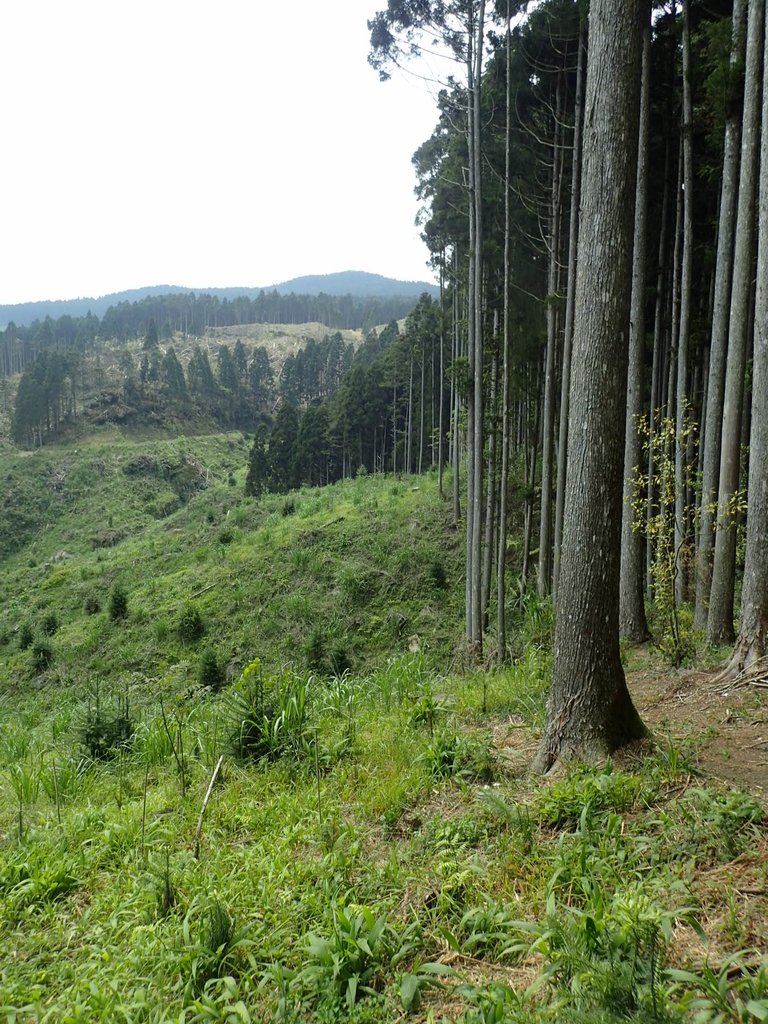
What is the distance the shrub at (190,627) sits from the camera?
16.5m

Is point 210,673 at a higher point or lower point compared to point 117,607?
higher

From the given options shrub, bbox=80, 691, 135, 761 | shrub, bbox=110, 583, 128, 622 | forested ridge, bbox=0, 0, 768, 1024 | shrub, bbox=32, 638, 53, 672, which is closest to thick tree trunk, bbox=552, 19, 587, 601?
forested ridge, bbox=0, 0, 768, 1024

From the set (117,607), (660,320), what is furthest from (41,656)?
(660,320)

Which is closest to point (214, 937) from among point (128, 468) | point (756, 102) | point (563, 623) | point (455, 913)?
point (455, 913)

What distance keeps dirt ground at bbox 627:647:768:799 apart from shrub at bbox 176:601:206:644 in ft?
42.7

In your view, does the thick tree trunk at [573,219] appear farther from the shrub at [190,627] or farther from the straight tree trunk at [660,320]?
the shrub at [190,627]

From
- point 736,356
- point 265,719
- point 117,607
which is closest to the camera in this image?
point 265,719

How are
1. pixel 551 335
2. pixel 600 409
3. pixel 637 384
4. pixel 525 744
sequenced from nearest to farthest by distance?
1. pixel 600 409
2. pixel 525 744
3. pixel 637 384
4. pixel 551 335

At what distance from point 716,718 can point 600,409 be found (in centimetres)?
281

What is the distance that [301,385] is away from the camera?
76312 millimetres

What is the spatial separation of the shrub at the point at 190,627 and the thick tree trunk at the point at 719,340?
12826mm

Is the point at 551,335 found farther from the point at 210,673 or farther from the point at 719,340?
the point at 210,673

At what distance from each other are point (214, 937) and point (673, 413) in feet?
39.8

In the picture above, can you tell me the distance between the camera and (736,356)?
6891 mm
